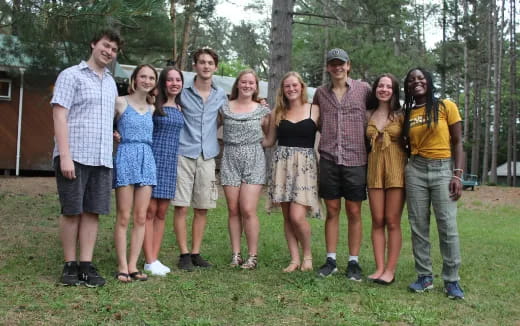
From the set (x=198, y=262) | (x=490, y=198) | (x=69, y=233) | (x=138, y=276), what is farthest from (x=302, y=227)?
(x=490, y=198)

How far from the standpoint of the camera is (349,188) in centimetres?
461

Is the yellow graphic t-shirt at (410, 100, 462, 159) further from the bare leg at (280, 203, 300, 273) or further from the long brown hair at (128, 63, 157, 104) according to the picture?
the long brown hair at (128, 63, 157, 104)

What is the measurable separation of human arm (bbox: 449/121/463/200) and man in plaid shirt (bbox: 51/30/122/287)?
2.63 m

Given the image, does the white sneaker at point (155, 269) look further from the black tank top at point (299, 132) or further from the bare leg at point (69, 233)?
the black tank top at point (299, 132)

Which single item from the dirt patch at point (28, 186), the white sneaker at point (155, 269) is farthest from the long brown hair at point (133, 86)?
the dirt patch at point (28, 186)

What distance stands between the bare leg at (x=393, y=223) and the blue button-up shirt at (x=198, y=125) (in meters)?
1.59

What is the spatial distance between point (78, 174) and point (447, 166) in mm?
2806

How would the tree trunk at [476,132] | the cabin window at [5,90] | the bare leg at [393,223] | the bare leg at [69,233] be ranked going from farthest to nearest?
the tree trunk at [476,132], the cabin window at [5,90], the bare leg at [393,223], the bare leg at [69,233]

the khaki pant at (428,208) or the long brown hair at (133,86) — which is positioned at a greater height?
the long brown hair at (133,86)

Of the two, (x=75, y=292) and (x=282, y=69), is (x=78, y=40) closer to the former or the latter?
(x=75, y=292)

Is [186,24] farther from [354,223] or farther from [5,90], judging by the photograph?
[354,223]

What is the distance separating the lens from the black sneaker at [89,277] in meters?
4.09

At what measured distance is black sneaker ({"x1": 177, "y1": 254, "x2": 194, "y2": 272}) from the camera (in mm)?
4871

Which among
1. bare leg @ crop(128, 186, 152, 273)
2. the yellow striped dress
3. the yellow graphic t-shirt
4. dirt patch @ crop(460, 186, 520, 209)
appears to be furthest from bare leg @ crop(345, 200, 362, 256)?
dirt patch @ crop(460, 186, 520, 209)
